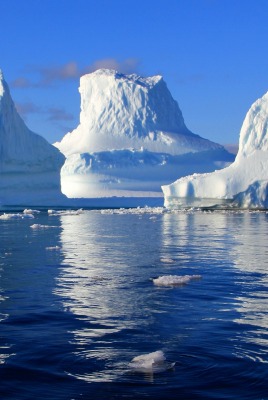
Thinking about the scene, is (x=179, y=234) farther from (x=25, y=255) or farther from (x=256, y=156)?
(x=256, y=156)

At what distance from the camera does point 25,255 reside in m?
13.9

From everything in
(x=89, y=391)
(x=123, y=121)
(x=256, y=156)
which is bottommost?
(x=89, y=391)

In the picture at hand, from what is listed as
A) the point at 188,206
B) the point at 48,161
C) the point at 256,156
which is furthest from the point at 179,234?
the point at 48,161

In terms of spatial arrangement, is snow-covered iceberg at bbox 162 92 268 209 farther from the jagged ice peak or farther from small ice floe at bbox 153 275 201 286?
the jagged ice peak

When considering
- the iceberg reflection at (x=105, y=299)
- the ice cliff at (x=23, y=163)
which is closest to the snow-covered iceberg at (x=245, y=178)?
the ice cliff at (x=23, y=163)

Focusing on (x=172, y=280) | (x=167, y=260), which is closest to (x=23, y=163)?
(x=167, y=260)

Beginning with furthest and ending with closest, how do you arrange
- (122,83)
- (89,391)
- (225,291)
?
(122,83)
(225,291)
(89,391)

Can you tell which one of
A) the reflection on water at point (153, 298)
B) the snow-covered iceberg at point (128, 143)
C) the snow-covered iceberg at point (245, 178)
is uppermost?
the snow-covered iceberg at point (128, 143)

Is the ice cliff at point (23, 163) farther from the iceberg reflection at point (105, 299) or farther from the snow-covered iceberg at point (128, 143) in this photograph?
the iceberg reflection at point (105, 299)

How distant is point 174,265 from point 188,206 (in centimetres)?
3231

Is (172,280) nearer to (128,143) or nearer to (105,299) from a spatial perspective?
(105,299)

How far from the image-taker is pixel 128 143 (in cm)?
7419

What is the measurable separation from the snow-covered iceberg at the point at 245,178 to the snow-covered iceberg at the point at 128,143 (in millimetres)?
25190

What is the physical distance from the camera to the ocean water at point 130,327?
5.17m
